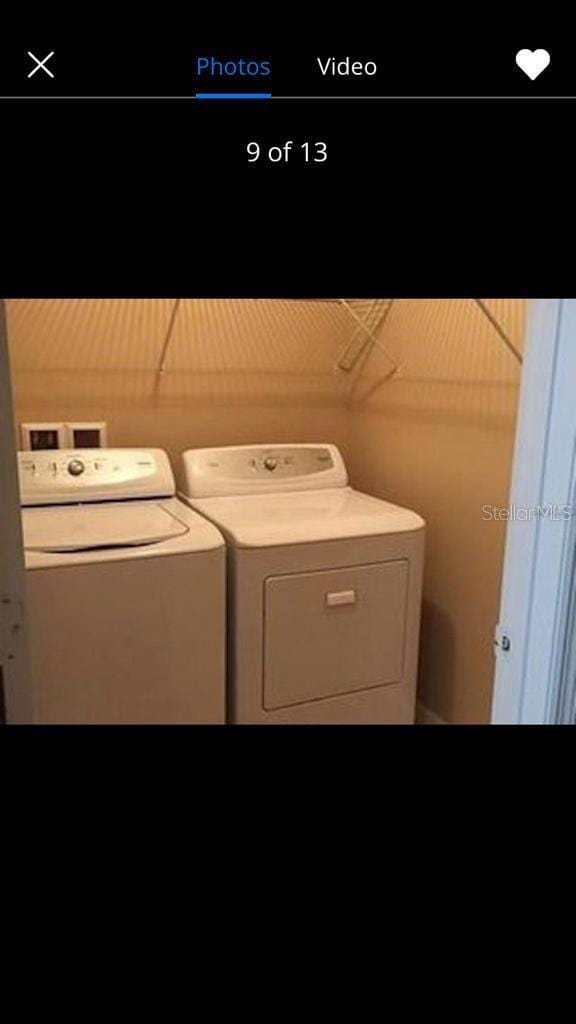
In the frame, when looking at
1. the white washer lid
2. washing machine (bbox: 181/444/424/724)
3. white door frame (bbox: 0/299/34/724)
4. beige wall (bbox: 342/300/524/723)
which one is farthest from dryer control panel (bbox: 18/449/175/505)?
white door frame (bbox: 0/299/34/724)

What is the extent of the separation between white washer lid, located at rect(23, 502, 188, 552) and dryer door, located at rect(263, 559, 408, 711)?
343 millimetres

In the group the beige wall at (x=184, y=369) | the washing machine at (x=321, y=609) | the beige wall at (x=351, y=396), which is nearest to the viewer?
the washing machine at (x=321, y=609)

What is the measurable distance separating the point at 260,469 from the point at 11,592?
1.71 meters

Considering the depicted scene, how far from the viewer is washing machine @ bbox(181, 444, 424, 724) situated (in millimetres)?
2033

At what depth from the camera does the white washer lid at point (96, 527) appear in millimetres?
1879

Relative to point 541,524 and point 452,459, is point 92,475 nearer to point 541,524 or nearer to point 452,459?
point 452,459

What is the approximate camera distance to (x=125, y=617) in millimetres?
1883

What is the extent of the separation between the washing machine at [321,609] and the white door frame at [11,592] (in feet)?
3.71
